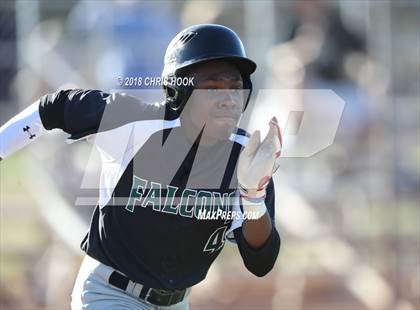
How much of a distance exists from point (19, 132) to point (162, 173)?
1.85 feet

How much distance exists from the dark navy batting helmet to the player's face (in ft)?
0.12

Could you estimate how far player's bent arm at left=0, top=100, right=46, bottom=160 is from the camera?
11.0 ft

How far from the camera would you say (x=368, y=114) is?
7.09m

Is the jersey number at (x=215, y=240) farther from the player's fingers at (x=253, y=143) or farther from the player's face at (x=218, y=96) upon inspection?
the player's fingers at (x=253, y=143)

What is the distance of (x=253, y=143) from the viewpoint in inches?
115

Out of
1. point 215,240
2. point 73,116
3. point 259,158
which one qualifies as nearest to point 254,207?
point 259,158

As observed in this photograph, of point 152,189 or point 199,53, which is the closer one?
point 199,53

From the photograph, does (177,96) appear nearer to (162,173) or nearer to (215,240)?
(162,173)

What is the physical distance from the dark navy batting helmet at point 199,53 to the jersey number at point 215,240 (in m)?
0.49

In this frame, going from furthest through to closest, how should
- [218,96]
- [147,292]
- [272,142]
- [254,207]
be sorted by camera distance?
[147,292]
[218,96]
[254,207]
[272,142]

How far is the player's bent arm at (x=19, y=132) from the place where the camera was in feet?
11.0

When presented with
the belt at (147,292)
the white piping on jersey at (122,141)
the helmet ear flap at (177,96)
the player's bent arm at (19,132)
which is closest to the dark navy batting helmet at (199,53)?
the helmet ear flap at (177,96)

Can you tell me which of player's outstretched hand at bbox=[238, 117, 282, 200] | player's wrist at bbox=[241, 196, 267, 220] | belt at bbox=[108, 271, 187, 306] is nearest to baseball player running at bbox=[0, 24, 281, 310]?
belt at bbox=[108, 271, 187, 306]

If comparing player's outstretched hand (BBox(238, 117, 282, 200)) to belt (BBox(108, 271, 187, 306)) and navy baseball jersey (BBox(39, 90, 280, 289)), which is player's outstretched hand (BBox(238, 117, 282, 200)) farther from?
belt (BBox(108, 271, 187, 306))
